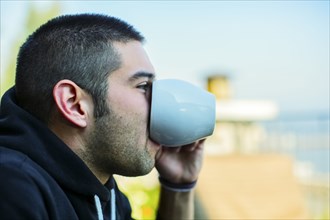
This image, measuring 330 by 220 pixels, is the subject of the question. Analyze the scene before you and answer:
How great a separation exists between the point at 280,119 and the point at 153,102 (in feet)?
17.9

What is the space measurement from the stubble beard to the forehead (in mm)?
97

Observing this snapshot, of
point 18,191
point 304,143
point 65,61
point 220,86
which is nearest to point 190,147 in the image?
point 65,61

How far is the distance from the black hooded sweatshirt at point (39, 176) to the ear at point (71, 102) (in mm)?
61

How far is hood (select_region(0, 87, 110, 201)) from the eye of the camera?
1.07 metres

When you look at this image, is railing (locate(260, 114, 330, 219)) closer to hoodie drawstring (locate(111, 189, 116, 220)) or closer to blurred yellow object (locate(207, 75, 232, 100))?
blurred yellow object (locate(207, 75, 232, 100))

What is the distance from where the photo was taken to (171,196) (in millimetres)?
1603

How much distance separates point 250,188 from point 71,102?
1.87 meters

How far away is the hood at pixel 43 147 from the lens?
3.50 feet

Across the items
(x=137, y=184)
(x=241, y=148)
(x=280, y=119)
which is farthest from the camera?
(x=280, y=119)

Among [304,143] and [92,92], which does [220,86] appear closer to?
[304,143]

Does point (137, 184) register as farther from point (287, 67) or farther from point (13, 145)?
point (287, 67)

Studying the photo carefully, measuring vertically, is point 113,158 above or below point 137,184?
above

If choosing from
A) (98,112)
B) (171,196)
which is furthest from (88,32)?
(171,196)

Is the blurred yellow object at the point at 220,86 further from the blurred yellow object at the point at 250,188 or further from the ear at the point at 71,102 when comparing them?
the ear at the point at 71,102
